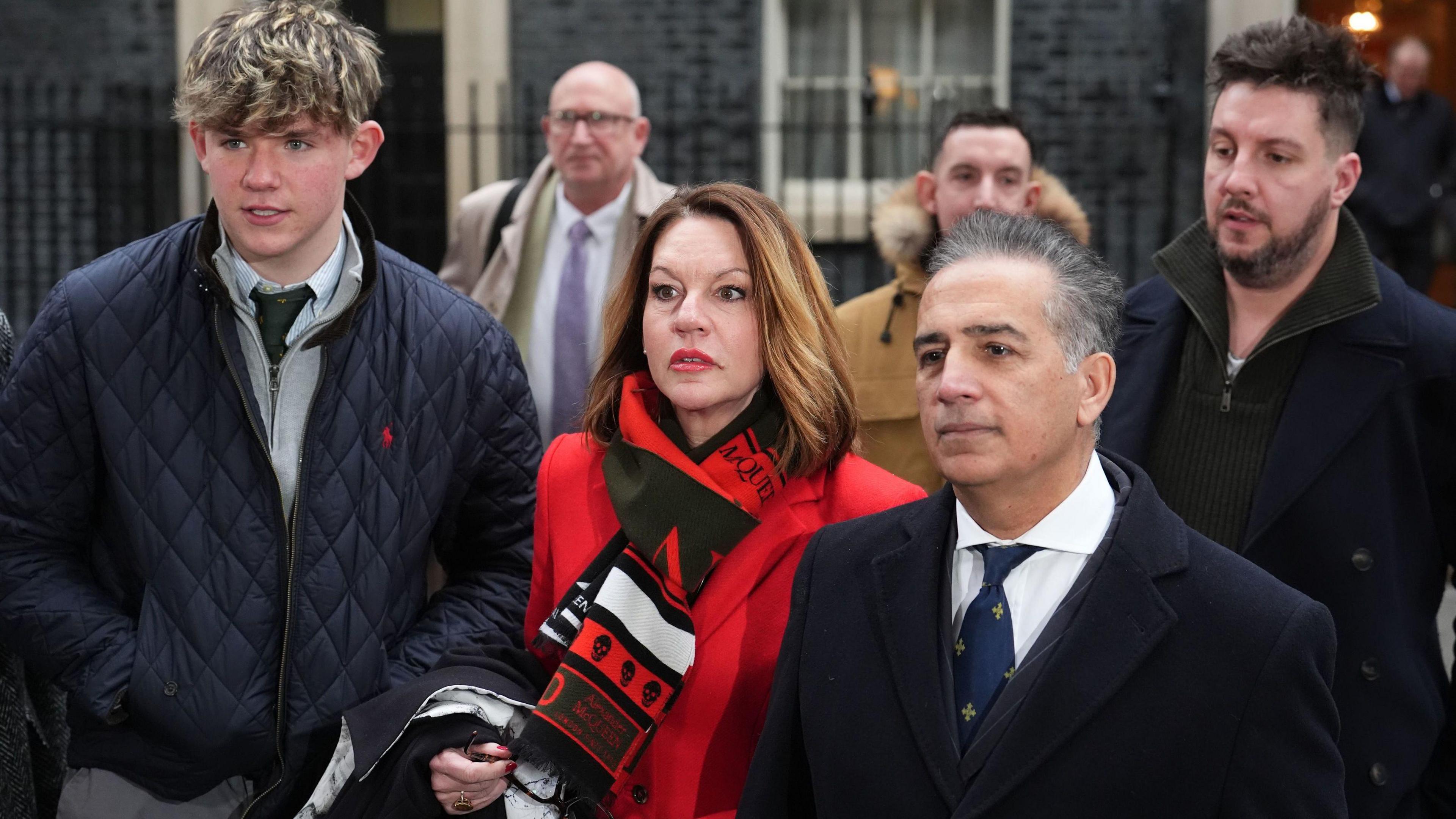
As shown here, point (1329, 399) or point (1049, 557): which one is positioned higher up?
point (1329, 399)

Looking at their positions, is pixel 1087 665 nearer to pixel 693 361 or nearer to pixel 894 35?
pixel 693 361

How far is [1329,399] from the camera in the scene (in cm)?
340

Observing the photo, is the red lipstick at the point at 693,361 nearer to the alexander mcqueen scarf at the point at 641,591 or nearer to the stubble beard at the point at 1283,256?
the alexander mcqueen scarf at the point at 641,591

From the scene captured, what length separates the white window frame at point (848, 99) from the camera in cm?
1027

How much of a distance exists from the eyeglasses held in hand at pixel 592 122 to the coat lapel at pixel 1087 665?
366 cm

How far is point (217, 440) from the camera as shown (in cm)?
312

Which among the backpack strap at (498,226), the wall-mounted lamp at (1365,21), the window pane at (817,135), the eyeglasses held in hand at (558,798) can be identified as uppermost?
the wall-mounted lamp at (1365,21)

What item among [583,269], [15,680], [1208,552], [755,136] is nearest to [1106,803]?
[1208,552]

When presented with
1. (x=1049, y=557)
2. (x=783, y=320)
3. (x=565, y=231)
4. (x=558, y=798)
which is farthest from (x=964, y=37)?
(x=1049, y=557)

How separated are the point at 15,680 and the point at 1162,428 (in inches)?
106

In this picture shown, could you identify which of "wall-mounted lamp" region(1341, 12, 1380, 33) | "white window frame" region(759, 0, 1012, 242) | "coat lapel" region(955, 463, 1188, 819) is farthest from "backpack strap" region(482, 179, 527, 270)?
"wall-mounted lamp" region(1341, 12, 1380, 33)

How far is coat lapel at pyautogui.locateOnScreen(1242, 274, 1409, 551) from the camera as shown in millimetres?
3365

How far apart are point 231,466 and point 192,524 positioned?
136 mm

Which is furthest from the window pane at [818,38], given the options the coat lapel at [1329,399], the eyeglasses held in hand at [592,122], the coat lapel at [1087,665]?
the coat lapel at [1087,665]
